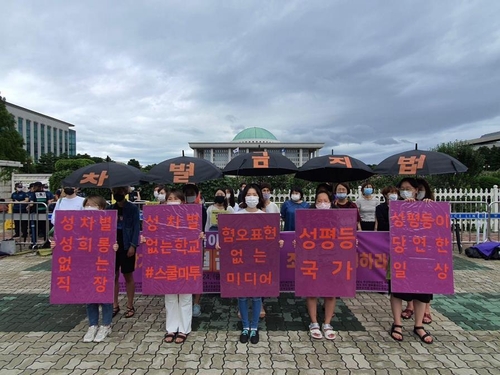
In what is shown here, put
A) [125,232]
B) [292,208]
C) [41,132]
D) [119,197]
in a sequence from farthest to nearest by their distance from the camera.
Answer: [41,132]
[292,208]
[119,197]
[125,232]

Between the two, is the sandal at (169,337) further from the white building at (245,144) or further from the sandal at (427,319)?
the white building at (245,144)

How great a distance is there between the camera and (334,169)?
227 inches

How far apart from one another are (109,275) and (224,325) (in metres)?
1.46

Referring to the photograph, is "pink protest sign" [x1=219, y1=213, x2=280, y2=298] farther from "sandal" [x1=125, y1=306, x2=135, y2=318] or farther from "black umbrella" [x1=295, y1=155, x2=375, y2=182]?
"black umbrella" [x1=295, y1=155, x2=375, y2=182]

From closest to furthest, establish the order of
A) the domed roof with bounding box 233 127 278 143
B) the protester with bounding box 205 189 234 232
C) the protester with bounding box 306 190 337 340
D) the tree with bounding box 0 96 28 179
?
the protester with bounding box 306 190 337 340 → the protester with bounding box 205 189 234 232 → the tree with bounding box 0 96 28 179 → the domed roof with bounding box 233 127 278 143

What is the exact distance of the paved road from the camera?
3.00 metres

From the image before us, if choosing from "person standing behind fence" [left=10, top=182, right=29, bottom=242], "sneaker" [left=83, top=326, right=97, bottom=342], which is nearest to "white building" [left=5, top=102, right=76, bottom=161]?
"person standing behind fence" [left=10, top=182, right=29, bottom=242]

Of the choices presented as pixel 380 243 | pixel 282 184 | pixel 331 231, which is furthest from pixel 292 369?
pixel 282 184

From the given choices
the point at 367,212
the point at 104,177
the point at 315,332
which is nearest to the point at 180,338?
the point at 315,332

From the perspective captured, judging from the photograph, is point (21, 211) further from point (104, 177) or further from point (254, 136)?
point (254, 136)

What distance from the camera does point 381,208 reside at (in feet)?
13.6

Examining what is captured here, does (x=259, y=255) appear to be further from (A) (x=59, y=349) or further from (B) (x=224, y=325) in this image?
(A) (x=59, y=349)

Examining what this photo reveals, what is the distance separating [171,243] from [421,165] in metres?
3.43

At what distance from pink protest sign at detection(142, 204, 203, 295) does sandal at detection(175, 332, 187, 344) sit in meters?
0.50
